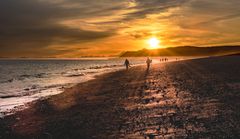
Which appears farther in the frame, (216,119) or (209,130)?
(216,119)

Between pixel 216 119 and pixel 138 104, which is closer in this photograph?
pixel 216 119

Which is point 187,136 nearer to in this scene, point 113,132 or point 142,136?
point 142,136

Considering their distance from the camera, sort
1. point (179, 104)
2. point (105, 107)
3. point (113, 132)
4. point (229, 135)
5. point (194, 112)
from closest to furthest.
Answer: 1. point (229, 135)
2. point (113, 132)
3. point (194, 112)
4. point (179, 104)
5. point (105, 107)

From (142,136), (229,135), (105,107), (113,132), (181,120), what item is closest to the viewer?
(229,135)

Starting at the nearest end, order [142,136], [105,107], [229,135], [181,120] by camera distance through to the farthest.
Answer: [229,135] < [142,136] < [181,120] < [105,107]

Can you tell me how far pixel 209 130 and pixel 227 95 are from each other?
7307 millimetres

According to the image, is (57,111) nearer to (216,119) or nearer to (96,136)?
(96,136)

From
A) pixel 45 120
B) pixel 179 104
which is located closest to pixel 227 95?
pixel 179 104

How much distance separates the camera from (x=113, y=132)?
10727 mm

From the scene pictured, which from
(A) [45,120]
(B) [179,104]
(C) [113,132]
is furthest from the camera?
(B) [179,104]

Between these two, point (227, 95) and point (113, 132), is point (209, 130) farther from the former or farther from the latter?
point (227, 95)

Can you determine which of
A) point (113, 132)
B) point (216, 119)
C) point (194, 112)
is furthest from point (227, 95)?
point (113, 132)

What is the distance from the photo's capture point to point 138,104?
16.2 meters

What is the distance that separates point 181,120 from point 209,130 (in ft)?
5.57
